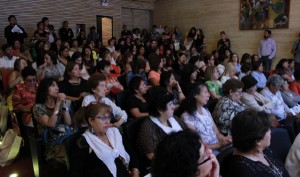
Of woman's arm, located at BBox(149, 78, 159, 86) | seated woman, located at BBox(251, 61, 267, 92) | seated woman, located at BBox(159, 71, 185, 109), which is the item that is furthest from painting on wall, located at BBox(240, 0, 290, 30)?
seated woman, located at BBox(159, 71, 185, 109)

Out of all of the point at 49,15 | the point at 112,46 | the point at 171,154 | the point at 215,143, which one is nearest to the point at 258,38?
the point at 112,46

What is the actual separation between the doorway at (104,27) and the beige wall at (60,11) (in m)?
0.15

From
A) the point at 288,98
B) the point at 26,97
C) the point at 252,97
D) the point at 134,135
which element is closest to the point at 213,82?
the point at 252,97

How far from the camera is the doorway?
10.1 meters

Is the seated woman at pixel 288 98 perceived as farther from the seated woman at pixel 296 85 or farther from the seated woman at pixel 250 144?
the seated woman at pixel 250 144

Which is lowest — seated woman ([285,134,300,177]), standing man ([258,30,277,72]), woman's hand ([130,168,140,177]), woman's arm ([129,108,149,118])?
woman's hand ([130,168,140,177])

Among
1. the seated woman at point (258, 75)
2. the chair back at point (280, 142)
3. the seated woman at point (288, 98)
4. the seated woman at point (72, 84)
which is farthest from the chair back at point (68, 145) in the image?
the seated woman at point (258, 75)

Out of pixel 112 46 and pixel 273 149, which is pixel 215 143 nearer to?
pixel 273 149

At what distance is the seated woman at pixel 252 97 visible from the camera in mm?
3357

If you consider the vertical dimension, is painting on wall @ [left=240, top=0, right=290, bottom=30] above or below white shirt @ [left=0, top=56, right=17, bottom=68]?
above

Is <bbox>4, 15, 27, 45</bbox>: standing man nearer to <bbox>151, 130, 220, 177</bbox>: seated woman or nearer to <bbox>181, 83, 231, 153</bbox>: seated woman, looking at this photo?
<bbox>181, 83, 231, 153</bbox>: seated woman

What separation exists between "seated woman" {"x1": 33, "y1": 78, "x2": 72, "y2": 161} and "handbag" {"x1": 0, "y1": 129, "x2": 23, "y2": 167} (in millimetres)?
829

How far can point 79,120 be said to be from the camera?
225 centimetres

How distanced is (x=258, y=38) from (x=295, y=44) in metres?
1.32
